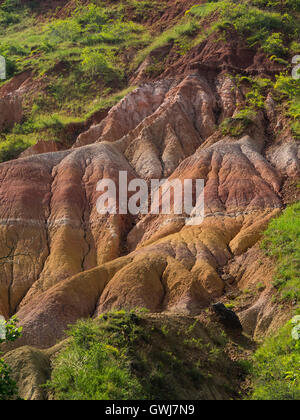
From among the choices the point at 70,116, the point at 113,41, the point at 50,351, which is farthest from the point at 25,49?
the point at 50,351

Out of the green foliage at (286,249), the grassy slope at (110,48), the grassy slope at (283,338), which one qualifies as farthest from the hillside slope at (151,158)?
the grassy slope at (283,338)

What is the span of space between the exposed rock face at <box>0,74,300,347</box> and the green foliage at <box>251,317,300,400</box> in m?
5.04

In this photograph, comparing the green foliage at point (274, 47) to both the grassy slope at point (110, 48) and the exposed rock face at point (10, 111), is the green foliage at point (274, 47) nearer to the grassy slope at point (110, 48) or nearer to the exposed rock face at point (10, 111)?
the grassy slope at point (110, 48)

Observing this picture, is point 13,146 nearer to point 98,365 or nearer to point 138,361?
point 138,361

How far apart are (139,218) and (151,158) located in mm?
5641

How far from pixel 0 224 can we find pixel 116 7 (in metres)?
45.2

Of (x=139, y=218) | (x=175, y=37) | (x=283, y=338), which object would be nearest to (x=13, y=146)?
(x=139, y=218)

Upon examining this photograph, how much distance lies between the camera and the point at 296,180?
1196 inches

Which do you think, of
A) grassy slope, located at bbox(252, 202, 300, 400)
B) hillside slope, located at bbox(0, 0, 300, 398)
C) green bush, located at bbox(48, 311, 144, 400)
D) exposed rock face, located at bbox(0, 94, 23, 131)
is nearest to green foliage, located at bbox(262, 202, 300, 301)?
grassy slope, located at bbox(252, 202, 300, 400)

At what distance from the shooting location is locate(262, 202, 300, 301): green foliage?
20453 mm

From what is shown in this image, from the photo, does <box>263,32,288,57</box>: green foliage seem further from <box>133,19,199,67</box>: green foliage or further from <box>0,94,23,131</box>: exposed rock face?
<box>0,94,23,131</box>: exposed rock face

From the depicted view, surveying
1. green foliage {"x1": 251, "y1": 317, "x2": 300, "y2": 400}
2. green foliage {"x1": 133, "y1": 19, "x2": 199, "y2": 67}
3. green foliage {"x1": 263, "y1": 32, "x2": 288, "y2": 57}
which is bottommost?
green foliage {"x1": 251, "y1": 317, "x2": 300, "y2": 400}

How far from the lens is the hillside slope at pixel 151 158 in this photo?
2370cm
